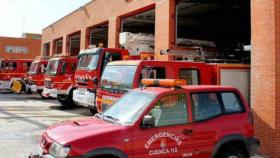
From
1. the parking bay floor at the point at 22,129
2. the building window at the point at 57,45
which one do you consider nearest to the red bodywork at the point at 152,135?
the parking bay floor at the point at 22,129

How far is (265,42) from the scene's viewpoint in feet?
31.2

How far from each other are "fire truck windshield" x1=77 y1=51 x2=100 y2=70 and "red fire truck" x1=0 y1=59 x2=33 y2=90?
1394cm

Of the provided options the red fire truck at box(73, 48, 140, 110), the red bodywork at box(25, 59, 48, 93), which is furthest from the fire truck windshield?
the red bodywork at box(25, 59, 48, 93)

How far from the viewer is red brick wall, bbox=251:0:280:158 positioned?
9164mm

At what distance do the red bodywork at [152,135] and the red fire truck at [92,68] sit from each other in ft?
23.6

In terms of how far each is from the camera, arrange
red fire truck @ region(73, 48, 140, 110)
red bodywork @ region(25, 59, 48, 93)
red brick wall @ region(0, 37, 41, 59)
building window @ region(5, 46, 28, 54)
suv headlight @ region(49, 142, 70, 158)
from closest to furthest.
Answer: suv headlight @ region(49, 142, 70, 158), red fire truck @ region(73, 48, 140, 110), red bodywork @ region(25, 59, 48, 93), red brick wall @ region(0, 37, 41, 59), building window @ region(5, 46, 28, 54)

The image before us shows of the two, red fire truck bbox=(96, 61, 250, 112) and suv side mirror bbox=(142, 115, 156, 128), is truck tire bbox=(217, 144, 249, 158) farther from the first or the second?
red fire truck bbox=(96, 61, 250, 112)

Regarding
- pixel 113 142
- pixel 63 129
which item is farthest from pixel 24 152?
pixel 113 142

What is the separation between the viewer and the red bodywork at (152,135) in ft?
17.8

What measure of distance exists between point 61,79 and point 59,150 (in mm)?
13536

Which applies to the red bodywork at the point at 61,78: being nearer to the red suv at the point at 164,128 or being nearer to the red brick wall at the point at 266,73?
the red brick wall at the point at 266,73

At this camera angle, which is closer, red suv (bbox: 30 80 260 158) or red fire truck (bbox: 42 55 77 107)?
red suv (bbox: 30 80 260 158)

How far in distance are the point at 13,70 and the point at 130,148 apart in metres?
24.5

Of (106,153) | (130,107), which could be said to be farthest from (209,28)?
(106,153)
